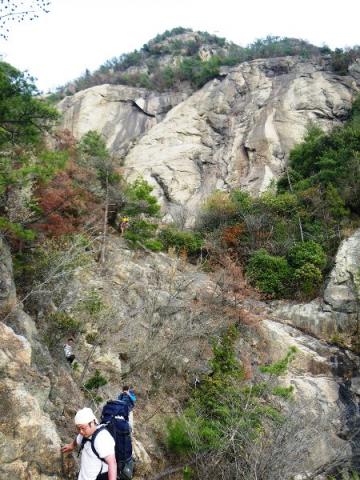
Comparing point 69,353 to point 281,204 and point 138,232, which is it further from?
point 281,204

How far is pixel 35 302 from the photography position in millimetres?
11156

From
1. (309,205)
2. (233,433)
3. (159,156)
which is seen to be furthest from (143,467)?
(159,156)

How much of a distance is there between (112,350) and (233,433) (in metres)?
5.17

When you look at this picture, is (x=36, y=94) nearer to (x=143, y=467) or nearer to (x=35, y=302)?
(x=35, y=302)

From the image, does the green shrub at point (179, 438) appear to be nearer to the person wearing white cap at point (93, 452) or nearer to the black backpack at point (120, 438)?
the black backpack at point (120, 438)

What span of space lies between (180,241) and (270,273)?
18.1ft

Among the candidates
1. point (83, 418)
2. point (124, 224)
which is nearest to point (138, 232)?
point (124, 224)

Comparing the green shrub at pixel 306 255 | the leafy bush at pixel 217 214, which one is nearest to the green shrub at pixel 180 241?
the leafy bush at pixel 217 214

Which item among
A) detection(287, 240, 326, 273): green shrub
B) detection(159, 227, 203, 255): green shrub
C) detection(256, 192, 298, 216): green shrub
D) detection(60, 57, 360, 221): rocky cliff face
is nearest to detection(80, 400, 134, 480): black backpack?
detection(287, 240, 326, 273): green shrub

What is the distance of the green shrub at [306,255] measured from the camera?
61.3ft

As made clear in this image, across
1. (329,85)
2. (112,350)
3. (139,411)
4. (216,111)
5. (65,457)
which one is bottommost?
(139,411)

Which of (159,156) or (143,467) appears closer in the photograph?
(143,467)

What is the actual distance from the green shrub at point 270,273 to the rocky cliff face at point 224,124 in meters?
8.57

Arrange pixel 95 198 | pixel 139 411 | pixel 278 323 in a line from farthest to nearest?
pixel 95 198
pixel 278 323
pixel 139 411
